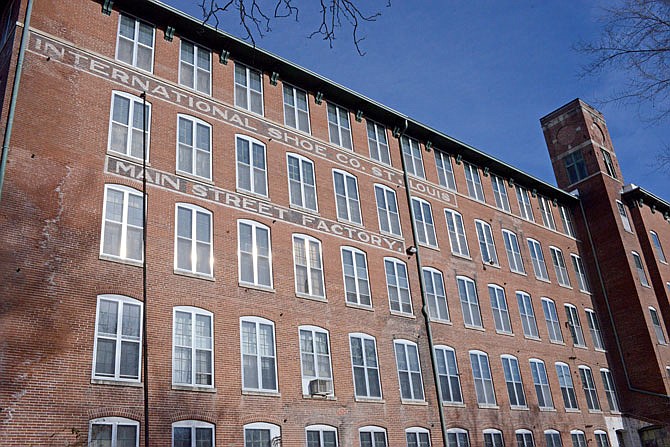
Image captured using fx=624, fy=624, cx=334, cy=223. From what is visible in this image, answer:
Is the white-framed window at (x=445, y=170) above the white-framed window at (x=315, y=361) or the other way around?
above

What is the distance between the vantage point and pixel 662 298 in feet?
129

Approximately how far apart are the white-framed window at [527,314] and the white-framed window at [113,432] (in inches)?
823

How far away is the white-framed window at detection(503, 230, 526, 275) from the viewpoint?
33.1 m

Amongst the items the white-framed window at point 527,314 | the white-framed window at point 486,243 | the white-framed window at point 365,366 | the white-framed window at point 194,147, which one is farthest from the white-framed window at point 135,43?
the white-framed window at point 527,314

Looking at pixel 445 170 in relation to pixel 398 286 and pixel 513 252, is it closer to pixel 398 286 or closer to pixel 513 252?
pixel 513 252

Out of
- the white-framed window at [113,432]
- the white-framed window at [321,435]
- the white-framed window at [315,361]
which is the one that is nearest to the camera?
the white-framed window at [113,432]

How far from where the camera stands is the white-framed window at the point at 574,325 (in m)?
34.5

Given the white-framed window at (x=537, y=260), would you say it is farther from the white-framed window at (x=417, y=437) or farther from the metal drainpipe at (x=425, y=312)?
the white-framed window at (x=417, y=437)

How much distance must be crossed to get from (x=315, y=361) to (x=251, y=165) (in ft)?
24.7

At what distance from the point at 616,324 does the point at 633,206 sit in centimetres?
938

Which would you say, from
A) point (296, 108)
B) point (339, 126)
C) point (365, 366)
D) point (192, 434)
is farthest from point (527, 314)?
point (192, 434)

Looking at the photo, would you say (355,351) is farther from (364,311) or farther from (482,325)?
(482,325)

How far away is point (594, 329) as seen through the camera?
36.3 m

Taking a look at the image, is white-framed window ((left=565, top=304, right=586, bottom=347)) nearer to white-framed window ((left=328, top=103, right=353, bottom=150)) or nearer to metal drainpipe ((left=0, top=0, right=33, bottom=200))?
white-framed window ((left=328, top=103, right=353, bottom=150))
